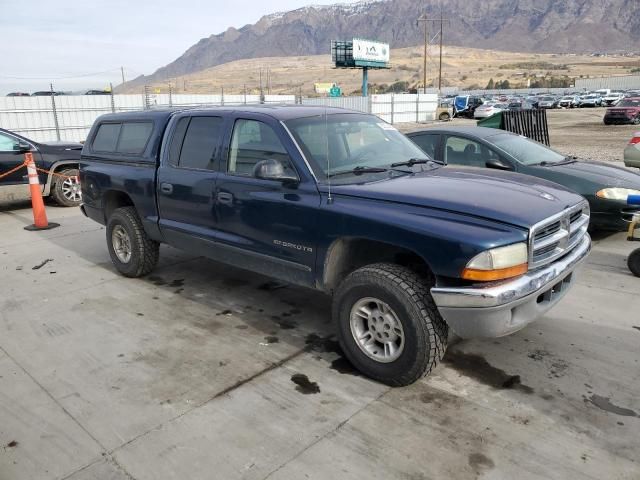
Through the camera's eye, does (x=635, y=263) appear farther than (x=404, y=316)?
Yes

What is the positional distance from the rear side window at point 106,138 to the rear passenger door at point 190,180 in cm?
110

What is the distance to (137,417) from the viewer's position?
331 cm

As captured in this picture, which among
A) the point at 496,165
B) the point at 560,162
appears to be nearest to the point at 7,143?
the point at 496,165

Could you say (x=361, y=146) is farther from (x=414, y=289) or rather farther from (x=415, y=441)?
(x=415, y=441)

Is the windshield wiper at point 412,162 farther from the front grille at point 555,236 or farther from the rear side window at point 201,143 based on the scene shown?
the rear side window at point 201,143

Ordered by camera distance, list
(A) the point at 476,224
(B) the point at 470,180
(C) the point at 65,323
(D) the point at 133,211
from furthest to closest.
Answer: (D) the point at 133,211 → (C) the point at 65,323 → (B) the point at 470,180 → (A) the point at 476,224

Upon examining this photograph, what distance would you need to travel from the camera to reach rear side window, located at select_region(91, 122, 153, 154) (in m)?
5.52

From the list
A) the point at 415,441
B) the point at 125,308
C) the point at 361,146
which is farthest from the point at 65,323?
the point at 415,441

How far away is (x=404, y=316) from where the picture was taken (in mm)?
3365

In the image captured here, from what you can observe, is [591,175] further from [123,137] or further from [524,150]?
[123,137]

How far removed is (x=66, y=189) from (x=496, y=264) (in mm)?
9157

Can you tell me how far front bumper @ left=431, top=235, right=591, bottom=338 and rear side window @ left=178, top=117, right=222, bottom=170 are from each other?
7.91ft

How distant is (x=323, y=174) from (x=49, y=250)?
16.0ft

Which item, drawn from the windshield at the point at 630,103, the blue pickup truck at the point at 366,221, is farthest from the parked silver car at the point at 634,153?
the windshield at the point at 630,103
